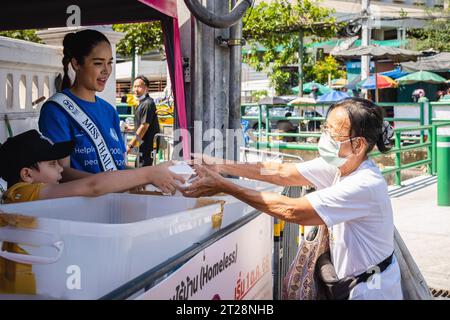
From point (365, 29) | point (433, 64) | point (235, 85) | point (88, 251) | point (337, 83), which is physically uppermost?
point (365, 29)

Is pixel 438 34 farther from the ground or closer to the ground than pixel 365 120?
farther from the ground

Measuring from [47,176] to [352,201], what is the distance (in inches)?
53.5

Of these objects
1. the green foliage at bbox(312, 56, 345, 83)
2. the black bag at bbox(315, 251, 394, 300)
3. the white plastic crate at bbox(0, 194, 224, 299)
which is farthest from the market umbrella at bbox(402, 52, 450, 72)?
the white plastic crate at bbox(0, 194, 224, 299)

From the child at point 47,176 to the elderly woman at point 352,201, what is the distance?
29cm

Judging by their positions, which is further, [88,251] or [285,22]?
[285,22]

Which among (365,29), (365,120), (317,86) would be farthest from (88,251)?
(317,86)

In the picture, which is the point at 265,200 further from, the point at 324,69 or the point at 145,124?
the point at 324,69

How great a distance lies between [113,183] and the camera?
8.13ft

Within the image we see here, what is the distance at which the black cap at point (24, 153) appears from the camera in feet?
8.30

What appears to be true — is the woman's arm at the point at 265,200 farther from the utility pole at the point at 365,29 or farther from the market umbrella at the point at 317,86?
the market umbrella at the point at 317,86

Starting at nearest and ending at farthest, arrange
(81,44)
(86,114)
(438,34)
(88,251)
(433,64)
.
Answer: (88,251) < (86,114) < (81,44) < (433,64) < (438,34)

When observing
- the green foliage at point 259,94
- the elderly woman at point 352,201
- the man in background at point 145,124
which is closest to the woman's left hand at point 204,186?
the elderly woman at point 352,201

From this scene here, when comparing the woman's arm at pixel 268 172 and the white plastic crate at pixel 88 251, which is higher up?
the woman's arm at pixel 268 172
